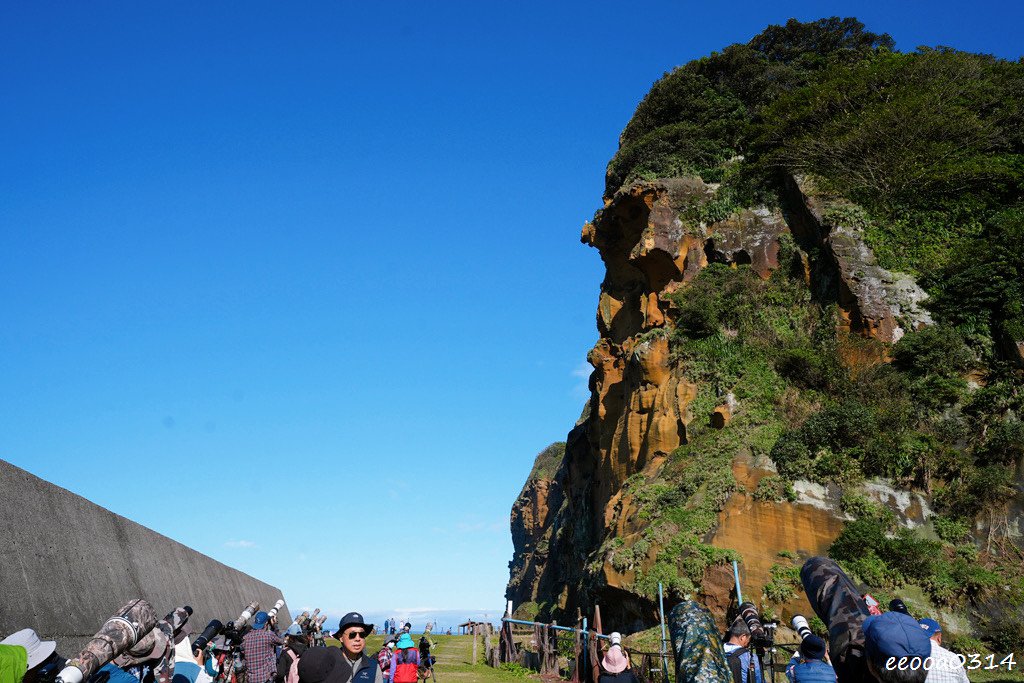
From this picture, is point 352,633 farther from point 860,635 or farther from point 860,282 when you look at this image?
point 860,282

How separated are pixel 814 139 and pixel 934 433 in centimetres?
1214

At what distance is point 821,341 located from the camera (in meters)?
21.4

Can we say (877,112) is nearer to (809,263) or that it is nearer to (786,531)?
(809,263)

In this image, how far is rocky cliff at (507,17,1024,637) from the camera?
52.7 feet

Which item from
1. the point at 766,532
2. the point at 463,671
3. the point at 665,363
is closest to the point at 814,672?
the point at 766,532

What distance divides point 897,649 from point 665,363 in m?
21.8

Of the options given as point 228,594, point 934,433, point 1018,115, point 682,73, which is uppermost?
point 682,73

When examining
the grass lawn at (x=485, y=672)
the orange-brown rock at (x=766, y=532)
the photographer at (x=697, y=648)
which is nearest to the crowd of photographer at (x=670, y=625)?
the photographer at (x=697, y=648)

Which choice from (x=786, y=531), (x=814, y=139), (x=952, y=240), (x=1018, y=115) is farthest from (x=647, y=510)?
(x=1018, y=115)

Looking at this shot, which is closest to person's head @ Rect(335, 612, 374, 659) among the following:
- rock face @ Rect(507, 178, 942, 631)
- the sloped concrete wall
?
the sloped concrete wall

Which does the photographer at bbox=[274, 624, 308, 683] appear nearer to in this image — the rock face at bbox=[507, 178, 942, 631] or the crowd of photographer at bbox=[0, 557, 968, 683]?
the crowd of photographer at bbox=[0, 557, 968, 683]

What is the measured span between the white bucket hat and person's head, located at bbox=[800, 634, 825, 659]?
4471mm

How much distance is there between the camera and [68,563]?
9.03 m

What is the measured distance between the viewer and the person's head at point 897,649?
2.96 meters
